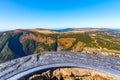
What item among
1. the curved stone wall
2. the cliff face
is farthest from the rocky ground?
the curved stone wall

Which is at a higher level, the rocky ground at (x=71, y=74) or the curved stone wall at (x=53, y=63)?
the curved stone wall at (x=53, y=63)

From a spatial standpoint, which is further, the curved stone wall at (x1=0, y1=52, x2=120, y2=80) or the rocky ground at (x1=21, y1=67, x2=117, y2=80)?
the rocky ground at (x1=21, y1=67, x2=117, y2=80)

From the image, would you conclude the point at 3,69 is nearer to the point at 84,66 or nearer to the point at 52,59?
the point at 52,59

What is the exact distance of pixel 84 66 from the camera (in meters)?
17.5

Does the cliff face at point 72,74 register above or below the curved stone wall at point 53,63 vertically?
below

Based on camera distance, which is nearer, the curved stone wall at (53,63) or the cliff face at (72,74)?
the curved stone wall at (53,63)

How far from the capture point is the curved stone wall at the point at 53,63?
15.7 meters

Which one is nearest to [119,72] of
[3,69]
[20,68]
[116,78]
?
[116,78]

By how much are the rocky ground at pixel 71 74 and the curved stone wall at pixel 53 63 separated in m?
0.38

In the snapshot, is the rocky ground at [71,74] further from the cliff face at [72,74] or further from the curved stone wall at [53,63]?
the curved stone wall at [53,63]

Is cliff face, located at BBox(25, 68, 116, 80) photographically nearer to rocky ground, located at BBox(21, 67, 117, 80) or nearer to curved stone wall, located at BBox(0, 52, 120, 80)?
rocky ground, located at BBox(21, 67, 117, 80)

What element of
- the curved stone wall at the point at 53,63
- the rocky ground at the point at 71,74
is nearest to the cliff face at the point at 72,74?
the rocky ground at the point at 71,74

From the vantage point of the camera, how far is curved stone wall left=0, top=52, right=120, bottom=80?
1572 cm

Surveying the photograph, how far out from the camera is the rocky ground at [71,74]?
1705 cm
